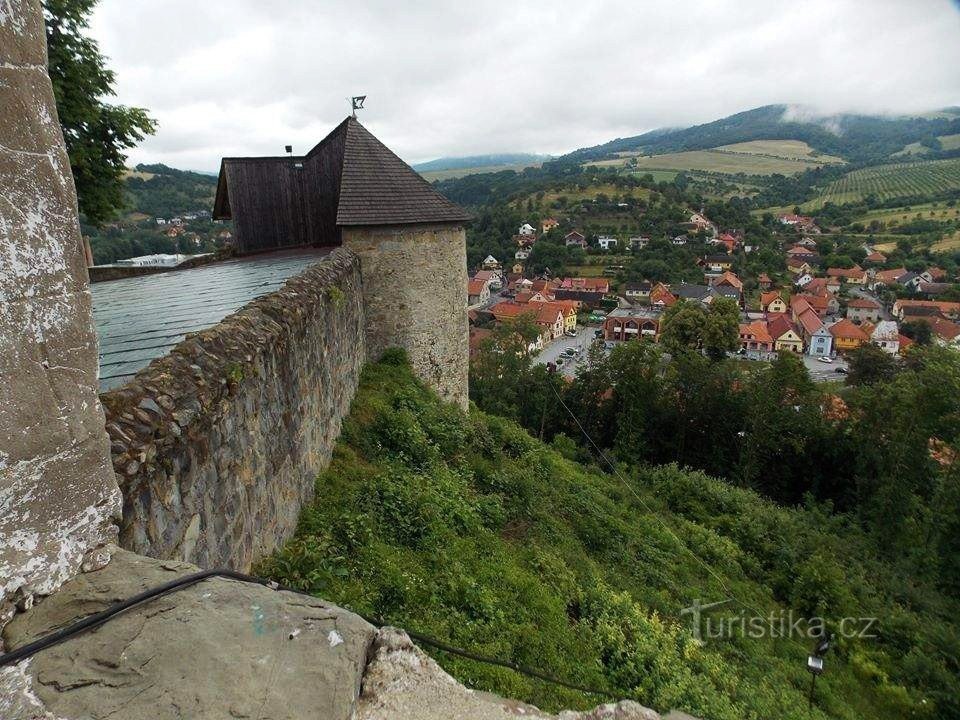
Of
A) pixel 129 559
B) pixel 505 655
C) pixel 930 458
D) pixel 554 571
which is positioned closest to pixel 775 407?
pixel 930 458

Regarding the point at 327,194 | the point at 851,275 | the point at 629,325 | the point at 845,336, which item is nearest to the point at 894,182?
the point at 851,275

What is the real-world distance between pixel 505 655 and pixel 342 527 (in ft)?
6.47

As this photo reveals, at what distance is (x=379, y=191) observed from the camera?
10.8 meters

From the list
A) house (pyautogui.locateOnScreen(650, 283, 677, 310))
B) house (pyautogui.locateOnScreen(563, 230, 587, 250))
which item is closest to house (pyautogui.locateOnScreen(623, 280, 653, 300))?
house (pyautogui.locateOnScreen(650, 283, 677, 310))

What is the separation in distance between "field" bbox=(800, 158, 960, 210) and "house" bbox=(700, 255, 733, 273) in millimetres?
64939

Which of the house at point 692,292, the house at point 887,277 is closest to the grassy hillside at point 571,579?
the house at point 692,292

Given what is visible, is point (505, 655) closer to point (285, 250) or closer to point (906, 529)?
point (285, 250)

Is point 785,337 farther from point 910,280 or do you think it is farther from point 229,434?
point 229,434

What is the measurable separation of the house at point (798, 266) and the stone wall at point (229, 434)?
9734 cm

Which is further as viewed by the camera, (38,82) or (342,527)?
(342,527)

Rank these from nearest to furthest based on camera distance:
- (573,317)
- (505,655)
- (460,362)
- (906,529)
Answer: (505,655), (460,362), (906,529), (573,317)

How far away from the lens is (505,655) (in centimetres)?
497

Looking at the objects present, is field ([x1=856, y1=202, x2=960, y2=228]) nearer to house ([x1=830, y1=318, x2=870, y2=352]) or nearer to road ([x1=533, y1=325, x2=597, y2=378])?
house ([x1=830, y1=318, x2=870, y2=352])

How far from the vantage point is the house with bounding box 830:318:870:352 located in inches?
2314
